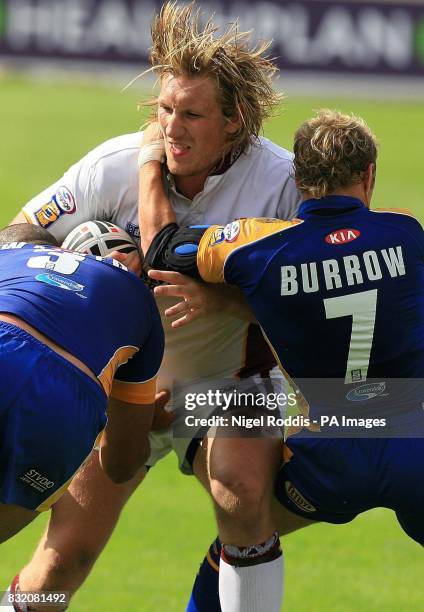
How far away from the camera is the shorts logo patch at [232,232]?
4711 millimetres

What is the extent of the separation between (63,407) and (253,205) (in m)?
1.55

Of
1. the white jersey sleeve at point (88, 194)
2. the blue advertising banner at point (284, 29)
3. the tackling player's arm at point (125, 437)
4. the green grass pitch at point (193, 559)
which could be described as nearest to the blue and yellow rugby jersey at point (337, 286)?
the tackling player's arm at point (125, 437)

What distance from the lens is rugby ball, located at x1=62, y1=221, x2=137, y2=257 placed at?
17.0 ft

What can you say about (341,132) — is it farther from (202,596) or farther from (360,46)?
(360,46)

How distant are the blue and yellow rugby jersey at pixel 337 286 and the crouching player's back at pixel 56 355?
16.6 inches

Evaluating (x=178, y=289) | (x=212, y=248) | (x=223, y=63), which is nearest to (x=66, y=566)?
(x=178, y=289)

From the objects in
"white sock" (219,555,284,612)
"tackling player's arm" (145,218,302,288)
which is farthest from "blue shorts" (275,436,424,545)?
"tackling player's arm" (145,218,302,288)

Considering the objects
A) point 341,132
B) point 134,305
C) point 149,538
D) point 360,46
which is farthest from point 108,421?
point 360,46

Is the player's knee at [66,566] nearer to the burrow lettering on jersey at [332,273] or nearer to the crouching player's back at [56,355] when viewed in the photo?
the crouching player's back at [56,355]

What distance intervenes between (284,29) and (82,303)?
21.1m

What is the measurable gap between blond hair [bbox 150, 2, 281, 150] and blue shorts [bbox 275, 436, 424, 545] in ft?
4.85

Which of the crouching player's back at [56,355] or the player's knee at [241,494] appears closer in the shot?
the crouching player's back at [56,355]

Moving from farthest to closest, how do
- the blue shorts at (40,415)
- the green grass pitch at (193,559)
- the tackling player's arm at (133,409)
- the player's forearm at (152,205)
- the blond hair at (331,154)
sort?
the green grass pitch at (193,559), the player's forearm at (152,205), the tackling player's arm at (133,409), the blond hair at (331,154), the blue shorts at (40,415)

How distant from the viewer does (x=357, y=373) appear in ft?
15.4
